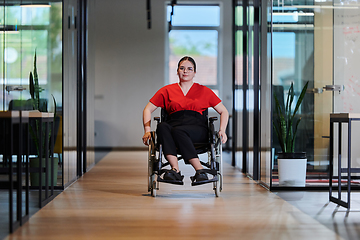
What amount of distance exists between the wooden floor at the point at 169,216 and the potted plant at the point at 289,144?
25cm

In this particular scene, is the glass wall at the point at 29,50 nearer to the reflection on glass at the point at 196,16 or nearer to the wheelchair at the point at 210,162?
the wheelchair at the point at 210,162

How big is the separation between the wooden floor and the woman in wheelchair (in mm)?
284

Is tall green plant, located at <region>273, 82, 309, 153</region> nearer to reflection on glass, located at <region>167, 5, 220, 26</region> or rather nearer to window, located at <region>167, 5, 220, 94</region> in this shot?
window, located at <region>167, 5, 220, 94</region>

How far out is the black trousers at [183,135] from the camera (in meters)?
3.08

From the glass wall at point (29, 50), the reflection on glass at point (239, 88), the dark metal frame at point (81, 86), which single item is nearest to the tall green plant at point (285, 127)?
the reflection on glass at point (239, 88)

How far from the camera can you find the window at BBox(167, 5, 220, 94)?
8.27 m

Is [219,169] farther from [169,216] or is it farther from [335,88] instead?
[335,88]

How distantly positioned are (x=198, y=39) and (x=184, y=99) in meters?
5.19

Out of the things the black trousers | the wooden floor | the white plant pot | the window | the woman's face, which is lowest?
the wooden floor

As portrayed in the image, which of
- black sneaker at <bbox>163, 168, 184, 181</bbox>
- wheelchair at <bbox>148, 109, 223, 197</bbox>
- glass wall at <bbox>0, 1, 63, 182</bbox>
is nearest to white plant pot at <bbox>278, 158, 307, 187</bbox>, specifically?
wheelchair at <bbox>148, 109, 223, 197</bbox>

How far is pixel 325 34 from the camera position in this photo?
3652 millimetres

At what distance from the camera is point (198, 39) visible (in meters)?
8.30

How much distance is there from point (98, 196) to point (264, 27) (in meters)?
2.07

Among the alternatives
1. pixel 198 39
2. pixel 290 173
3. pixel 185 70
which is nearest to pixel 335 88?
pixel 290 173
